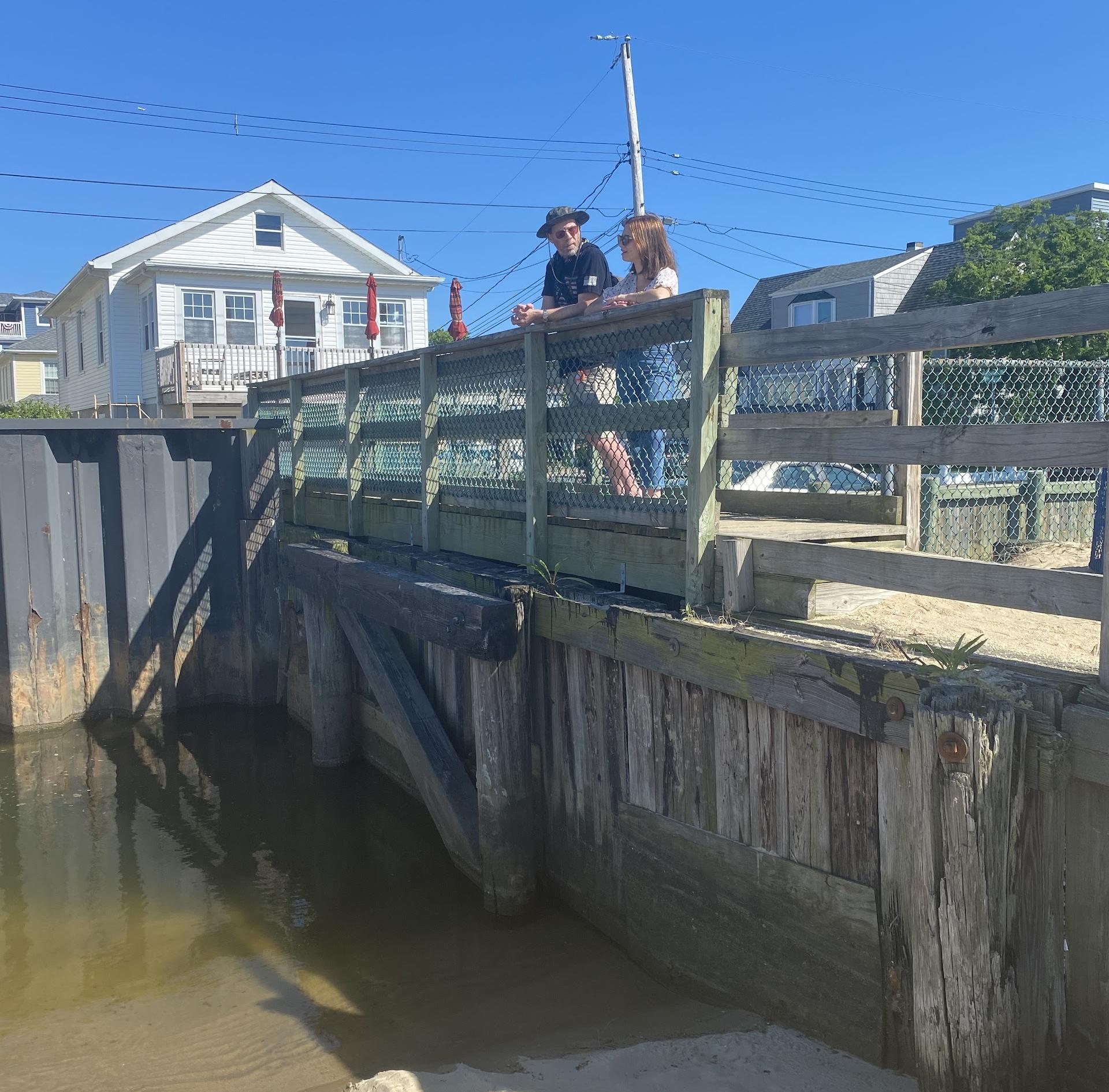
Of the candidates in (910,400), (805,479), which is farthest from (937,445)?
(805,479)

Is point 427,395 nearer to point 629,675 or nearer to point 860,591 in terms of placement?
point 629,675

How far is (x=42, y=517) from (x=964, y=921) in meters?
7.65

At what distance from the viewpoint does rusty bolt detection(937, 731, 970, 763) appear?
2721 millimetres

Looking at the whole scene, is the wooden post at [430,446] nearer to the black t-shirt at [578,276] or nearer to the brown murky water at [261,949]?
the black t-shirt at [578,276]

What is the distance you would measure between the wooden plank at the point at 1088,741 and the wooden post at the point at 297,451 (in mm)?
7278

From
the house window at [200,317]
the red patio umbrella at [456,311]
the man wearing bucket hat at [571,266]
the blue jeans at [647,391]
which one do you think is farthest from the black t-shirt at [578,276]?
the house window at [200,317]

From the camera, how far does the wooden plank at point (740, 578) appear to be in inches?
159

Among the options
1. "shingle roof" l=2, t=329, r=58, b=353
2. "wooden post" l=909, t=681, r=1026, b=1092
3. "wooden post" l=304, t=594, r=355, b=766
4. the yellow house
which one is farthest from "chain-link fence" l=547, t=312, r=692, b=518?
"shingle roof" l=2, t=329, r=58, b=353

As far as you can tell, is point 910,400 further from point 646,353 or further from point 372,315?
point 372,315

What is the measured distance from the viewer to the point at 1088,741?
272cm

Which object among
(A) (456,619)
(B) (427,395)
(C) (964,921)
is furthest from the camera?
(B) (427,395)

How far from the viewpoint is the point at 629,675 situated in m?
4.39

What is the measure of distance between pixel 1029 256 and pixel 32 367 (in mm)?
40830

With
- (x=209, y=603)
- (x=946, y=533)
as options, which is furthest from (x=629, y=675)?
(x=209, y=603)
